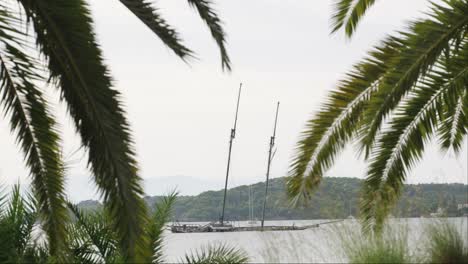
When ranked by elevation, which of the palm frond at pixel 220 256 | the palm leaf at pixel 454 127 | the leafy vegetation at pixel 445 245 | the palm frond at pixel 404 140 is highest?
the palm leaf at pixel 454 127

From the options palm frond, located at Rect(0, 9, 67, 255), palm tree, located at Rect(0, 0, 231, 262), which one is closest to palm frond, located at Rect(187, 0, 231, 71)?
palm tree, located at Rect(0, 0, 231, 262)

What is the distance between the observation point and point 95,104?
6176 millimetres

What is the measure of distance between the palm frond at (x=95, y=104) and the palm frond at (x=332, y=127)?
3.08m

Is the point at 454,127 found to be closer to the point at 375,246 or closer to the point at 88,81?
the point at 375,246

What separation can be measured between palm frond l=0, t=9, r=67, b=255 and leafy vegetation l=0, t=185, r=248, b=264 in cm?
205

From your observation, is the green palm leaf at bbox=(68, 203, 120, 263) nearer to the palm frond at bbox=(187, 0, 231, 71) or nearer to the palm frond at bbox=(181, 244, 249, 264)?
the palm frond at bbox=(181, 244, 249, 264)

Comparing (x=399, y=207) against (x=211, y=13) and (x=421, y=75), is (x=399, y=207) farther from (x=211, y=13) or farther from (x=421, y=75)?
(x=211, y=13)

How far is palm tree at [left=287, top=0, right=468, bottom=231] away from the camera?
26.9 feet

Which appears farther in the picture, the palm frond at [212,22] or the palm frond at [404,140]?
the palm frond at [404,140]

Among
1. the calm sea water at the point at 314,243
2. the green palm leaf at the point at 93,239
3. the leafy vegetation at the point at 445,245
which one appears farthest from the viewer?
the green palm leaf at the point at 93,239

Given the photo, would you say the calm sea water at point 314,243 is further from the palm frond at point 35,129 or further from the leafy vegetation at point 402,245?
the palm frond at point 35,129

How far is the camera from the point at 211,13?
6910 millimetres

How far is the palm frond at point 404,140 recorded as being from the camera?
8836 millimetres

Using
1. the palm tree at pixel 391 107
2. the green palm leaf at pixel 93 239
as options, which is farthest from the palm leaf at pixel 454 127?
the green palm leaf at pixel 93 239
